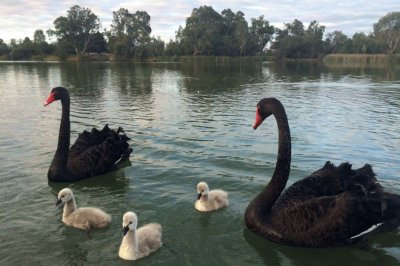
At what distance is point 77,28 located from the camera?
259 feet

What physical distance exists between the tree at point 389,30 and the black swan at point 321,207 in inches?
3242

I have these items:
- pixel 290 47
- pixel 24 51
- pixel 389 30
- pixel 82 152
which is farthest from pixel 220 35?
pixel 82 152

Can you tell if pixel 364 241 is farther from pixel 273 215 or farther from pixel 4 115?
pixel 4 115

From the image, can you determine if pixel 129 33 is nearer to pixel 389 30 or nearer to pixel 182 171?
pixel 389 30

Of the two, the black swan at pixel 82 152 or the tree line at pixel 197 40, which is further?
the tree line at pixel 197 40

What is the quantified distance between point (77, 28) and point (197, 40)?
77.6ft

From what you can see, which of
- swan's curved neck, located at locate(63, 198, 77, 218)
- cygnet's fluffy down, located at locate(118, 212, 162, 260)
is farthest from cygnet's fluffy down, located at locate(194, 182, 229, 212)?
swan's curved neck, located at locate(63, 198, 77, 218)

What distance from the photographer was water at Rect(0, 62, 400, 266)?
166 inches

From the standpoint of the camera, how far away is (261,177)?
6.39m

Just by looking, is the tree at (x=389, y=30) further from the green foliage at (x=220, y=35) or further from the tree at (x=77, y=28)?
the tree at (x=77, y=28)

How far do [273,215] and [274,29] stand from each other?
294 feet

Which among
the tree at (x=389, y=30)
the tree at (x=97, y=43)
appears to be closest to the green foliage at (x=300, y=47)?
the tree at (x=389, y=30)

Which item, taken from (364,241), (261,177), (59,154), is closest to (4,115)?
(59,154)

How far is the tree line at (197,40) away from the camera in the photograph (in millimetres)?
72500
